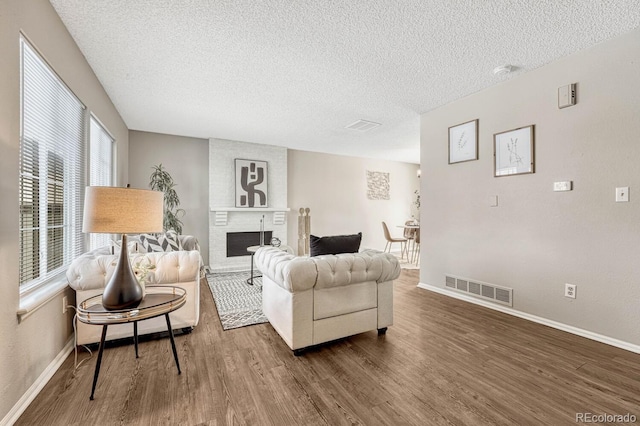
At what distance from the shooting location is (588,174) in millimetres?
2514

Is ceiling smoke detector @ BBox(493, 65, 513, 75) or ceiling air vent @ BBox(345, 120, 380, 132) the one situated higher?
ceiling air vent @ BBox(345, 120, 380, 132)

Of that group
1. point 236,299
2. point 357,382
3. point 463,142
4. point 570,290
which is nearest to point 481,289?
point 570,290

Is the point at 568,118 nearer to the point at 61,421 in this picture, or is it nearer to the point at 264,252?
the point at 264,252

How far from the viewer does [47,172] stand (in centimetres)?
210

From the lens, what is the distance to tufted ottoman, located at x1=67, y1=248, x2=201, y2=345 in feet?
7.11

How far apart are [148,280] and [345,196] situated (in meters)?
5.26

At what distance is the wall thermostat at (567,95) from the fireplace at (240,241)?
4978 mm

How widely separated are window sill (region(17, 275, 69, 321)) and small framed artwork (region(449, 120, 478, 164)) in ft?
13.5

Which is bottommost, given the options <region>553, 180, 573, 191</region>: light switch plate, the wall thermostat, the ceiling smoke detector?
<region>553, 180, 573, 191</region>: light switch plate

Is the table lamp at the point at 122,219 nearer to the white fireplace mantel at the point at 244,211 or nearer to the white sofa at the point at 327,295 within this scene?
the white sofa at the point at 327,295

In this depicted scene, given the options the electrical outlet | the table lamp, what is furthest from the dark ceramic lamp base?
the electrical outlet

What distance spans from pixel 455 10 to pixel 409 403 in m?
2.61

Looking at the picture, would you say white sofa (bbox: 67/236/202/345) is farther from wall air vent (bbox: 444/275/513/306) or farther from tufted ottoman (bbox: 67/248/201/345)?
wall air vent (bbox: 444/275/513/306)

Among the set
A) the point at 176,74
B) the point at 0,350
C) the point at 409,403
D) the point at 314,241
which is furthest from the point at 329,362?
the point at 176,74
